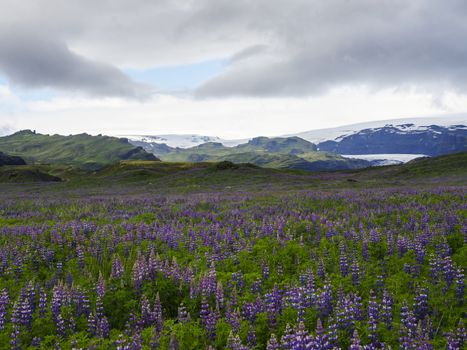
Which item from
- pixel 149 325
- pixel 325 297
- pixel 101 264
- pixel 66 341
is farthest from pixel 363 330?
pixel 101 264

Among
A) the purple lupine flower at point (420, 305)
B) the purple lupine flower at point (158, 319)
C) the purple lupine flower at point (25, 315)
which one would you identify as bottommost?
the purple lupine flower at point (420, 305)

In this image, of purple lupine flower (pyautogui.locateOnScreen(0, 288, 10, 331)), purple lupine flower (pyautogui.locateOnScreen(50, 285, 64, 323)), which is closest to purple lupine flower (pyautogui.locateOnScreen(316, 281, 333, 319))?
purple lupine flower (pyautogui.locateOnScreen(50, 285, 64, 323))

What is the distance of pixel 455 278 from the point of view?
23.8ft

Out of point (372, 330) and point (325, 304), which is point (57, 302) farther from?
point (372, 330)

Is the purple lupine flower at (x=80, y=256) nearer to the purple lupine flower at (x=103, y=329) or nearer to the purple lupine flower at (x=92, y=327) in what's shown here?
the purple lupine flower at (x=92, y=327)

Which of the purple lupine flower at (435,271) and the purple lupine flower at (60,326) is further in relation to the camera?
the purple lupine flower at (435,271)

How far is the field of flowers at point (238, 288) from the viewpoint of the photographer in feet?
17.9

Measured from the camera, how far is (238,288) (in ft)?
24.7

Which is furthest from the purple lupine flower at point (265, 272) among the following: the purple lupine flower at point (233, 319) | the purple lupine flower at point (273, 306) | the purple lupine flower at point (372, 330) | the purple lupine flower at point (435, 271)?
the purple lupine flower at point (435, 271)

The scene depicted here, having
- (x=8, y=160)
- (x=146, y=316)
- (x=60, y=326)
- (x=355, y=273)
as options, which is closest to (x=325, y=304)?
(x=355, y=273)

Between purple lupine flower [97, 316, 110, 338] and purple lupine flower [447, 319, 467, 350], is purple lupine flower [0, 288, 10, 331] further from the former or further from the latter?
purple lupine flower [447, 319, 467, 350]

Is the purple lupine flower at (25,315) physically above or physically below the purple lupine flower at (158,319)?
above

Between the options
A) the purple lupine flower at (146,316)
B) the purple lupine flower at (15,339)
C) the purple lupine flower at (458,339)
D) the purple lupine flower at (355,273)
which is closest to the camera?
the purple lupine flower at (458,339)

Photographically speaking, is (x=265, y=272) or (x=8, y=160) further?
(x=8, y=160)
